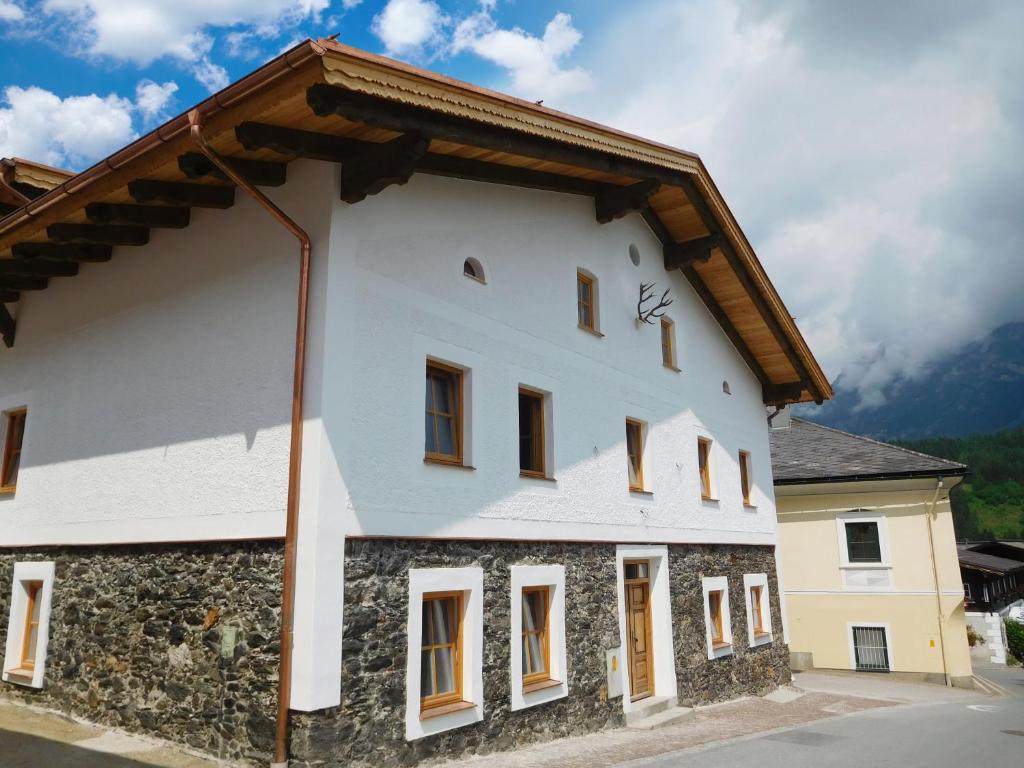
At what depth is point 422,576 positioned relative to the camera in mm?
7809

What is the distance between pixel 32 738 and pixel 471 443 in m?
5.14

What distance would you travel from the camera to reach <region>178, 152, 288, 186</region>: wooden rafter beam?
23.8ft

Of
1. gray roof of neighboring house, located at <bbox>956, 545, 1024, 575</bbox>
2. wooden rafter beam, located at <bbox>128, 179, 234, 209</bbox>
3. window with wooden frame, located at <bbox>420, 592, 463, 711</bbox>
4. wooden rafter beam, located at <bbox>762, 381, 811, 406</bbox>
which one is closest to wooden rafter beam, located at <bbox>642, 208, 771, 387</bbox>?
wooden rafter beam, located at <bbox>762, 381, 811, 406</bbox>

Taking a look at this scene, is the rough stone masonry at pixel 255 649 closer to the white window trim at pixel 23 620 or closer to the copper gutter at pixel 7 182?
the white window trim at pixel 23 620

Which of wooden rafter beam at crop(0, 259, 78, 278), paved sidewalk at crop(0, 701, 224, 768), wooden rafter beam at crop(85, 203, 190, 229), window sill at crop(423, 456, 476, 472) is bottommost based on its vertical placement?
A: paved sidewalk at crop(0, 701, 224, 768)

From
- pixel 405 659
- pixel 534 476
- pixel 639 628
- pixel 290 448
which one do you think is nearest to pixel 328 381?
pixel 290 448

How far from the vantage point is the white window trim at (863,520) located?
67.2ft

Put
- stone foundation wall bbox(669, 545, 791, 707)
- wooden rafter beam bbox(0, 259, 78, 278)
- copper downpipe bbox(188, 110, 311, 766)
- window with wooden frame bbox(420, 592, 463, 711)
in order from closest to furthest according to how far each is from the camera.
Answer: copper downpipe bbox(188, 110, 311, 766) → window with wooden frame bbox(420, 592, 463, 711) → wooden rafter beam bbox(0, 259, 78, 278) → stone foundation wall bbox(669, 545, 791, 707)

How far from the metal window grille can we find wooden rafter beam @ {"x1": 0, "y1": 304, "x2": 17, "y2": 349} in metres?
19.5

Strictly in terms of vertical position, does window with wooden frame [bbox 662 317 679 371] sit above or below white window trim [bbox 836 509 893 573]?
above

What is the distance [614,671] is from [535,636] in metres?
1.63

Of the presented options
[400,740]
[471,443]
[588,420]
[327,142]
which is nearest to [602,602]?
[588,420]

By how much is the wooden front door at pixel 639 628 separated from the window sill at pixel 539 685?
2.28m

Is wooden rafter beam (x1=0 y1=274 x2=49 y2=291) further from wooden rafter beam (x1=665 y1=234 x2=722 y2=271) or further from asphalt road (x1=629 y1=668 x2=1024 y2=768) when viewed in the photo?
wooden rafter beam (x1=665 y1=234 x2=722 y2=271)
